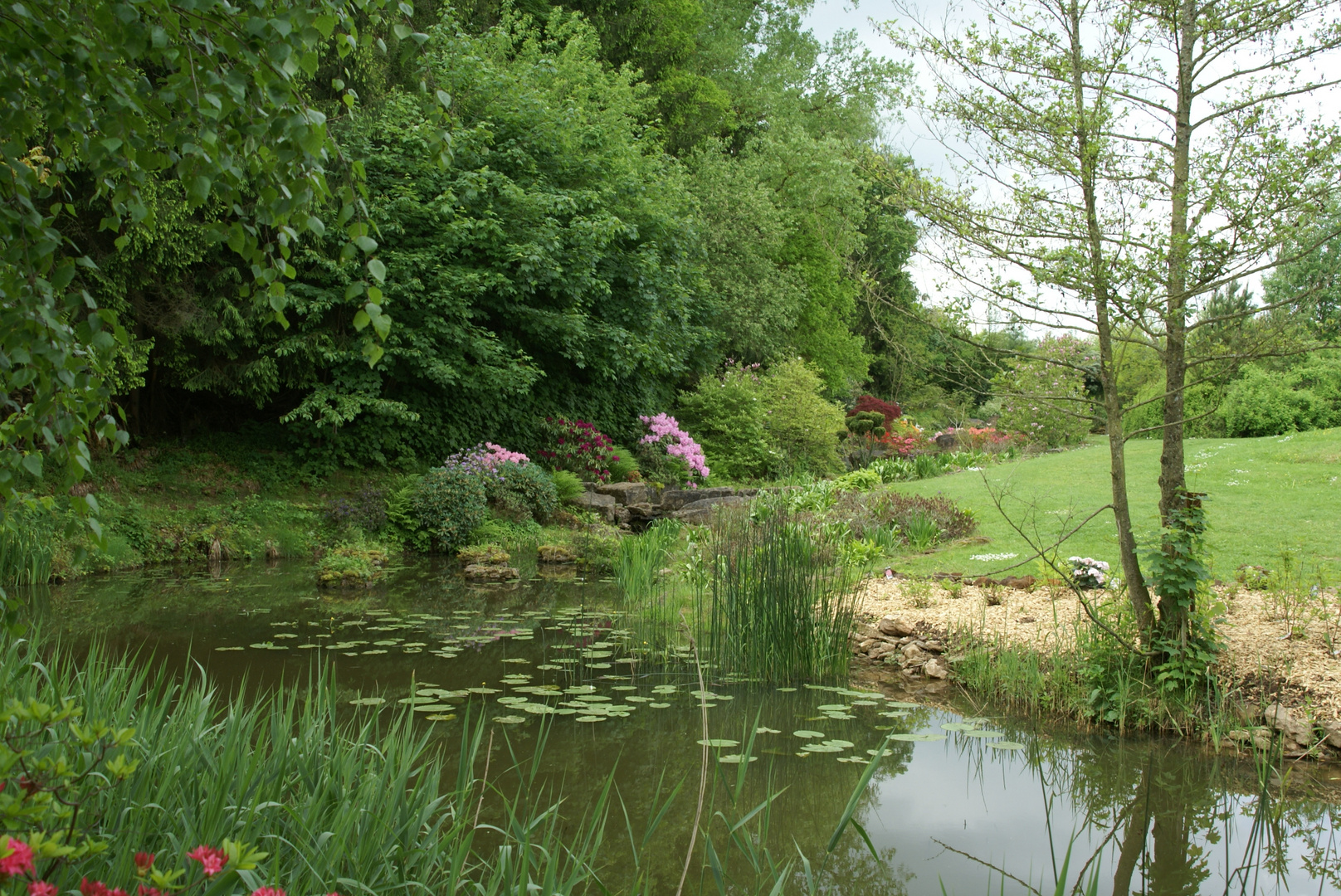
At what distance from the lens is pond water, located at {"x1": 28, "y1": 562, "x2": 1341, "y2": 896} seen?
2.82 metres

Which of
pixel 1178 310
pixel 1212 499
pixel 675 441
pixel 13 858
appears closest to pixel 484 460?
pixel 675 441

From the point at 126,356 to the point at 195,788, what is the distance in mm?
8330

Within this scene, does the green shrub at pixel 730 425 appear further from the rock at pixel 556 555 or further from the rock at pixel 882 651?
the rock at pixel 882 651

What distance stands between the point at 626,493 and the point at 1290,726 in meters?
9.93

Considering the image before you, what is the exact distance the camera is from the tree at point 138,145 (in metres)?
1.51

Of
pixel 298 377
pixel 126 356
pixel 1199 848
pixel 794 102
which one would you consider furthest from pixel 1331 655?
pixel 794 102

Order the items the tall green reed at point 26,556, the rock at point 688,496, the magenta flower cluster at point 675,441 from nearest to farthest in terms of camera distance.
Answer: the tall green reed at point 26,556 → the rock at point 688,496 → the magenta flower cluster at point 675,441

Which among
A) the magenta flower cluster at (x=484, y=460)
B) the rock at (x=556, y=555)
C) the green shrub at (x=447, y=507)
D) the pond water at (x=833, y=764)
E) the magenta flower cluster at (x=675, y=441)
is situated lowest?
the pond water at (x=833, y=764)

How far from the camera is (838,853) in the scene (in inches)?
117

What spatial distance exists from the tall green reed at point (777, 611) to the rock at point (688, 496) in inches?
301

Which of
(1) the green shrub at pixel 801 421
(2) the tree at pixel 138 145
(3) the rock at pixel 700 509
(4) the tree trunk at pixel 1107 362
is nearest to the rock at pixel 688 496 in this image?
(3) the rock at pixel 700 509

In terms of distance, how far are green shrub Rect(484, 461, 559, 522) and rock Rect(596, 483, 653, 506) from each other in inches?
42.4

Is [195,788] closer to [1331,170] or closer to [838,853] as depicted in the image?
[838,853]

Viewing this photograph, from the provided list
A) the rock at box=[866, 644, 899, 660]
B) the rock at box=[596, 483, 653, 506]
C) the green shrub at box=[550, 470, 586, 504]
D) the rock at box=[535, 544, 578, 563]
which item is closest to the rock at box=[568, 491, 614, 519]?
the green shrub at box=[550, 470, 586, 504]
